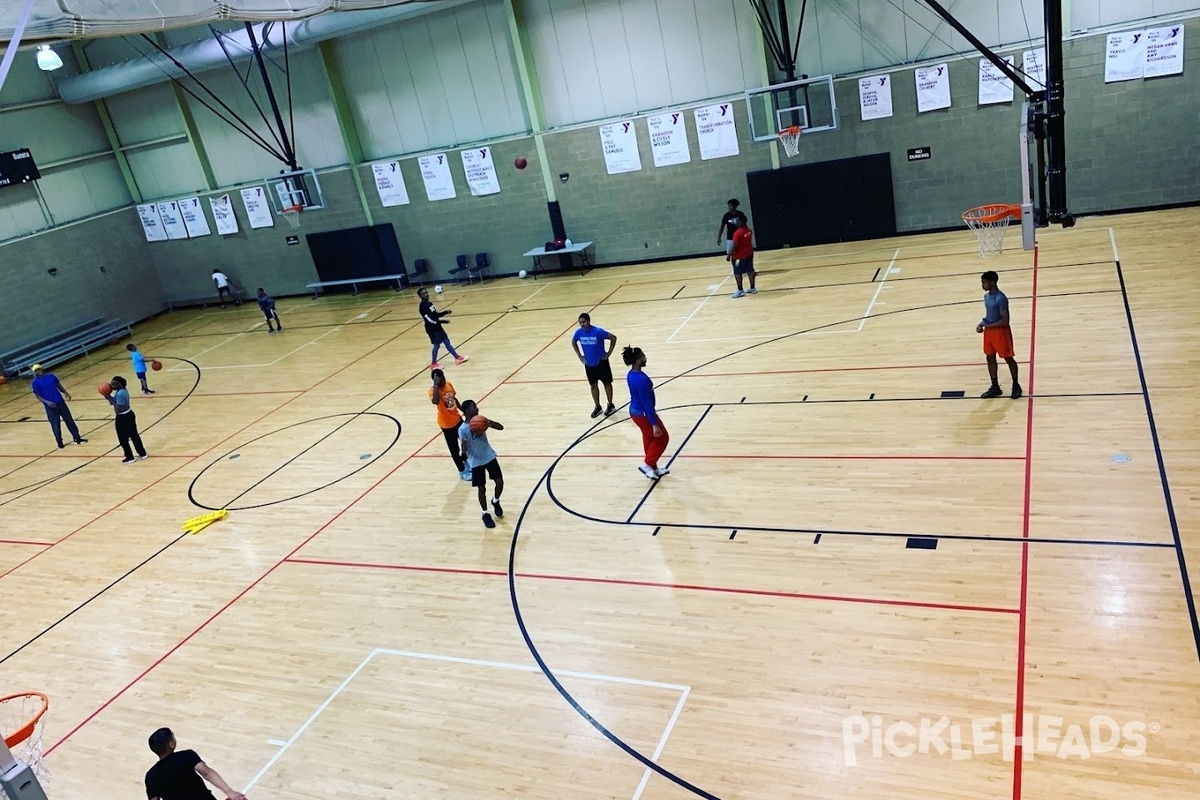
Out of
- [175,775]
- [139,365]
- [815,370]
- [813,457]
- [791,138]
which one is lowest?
[813,457]

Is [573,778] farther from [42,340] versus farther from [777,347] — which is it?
[42,340]

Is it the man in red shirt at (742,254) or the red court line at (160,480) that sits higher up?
the man in red shirt at (742,254)

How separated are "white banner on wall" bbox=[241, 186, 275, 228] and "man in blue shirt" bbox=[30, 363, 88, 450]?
10560mm

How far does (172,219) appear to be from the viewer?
25.0m

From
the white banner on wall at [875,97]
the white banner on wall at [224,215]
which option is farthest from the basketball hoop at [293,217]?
the white banner on wall at [875,97]

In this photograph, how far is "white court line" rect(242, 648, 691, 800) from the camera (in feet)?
18.4

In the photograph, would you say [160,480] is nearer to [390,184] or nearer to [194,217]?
[390,184]

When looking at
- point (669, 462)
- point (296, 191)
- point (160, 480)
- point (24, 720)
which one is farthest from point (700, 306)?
point (24, 720)

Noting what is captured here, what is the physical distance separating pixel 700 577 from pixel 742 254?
9.37 meters

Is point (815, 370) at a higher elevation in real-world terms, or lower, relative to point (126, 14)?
lower

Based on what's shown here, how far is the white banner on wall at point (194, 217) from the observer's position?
80.5 ft

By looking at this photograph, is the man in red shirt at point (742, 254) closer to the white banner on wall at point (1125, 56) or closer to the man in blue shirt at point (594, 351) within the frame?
the man in blue shirt at point (594, 351)

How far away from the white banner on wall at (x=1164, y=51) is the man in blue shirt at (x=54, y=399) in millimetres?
19991

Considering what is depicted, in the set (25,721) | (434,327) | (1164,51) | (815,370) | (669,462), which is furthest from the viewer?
(1164,51)
